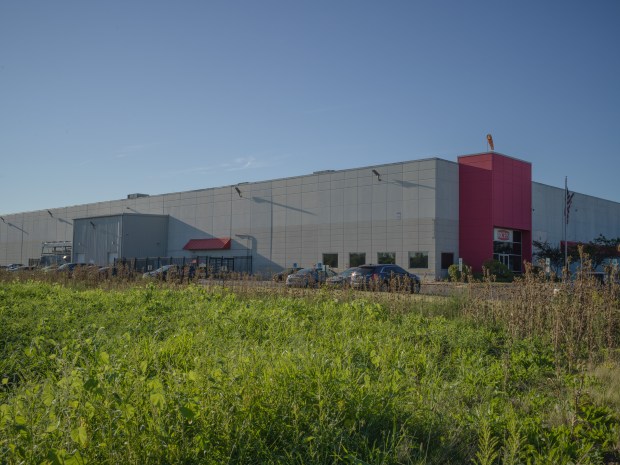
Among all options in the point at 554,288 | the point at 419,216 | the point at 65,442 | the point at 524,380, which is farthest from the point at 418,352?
the point at 419,216

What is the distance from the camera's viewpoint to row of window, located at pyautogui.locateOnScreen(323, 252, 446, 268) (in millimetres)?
38938

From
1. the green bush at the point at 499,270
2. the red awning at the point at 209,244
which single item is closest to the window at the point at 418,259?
the green bush at the point at 499,270

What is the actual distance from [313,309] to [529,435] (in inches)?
247

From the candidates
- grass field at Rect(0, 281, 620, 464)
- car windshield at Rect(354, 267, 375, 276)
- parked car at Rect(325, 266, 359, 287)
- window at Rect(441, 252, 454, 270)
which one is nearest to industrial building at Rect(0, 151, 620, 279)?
window at Rect(441, 252, 454, 270)

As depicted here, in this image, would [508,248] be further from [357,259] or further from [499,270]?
[357,259]

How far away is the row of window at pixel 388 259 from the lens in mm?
38938

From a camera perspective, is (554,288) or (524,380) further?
(554,288)

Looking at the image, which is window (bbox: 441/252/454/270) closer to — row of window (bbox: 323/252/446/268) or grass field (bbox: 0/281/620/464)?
row of window (bbox: 323/252/446/268)

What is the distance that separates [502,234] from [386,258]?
9054 mm

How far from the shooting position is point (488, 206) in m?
39.4

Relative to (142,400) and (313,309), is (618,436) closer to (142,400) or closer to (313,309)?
(142,400)

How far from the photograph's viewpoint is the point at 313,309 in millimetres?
10609

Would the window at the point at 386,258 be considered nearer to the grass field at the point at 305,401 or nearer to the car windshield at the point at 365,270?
the car windshield at the point at 365,270

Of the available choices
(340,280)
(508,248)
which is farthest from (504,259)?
(340,280)
